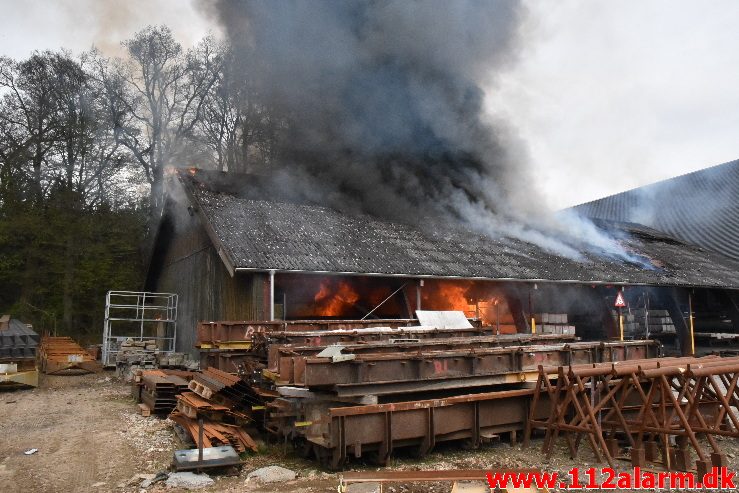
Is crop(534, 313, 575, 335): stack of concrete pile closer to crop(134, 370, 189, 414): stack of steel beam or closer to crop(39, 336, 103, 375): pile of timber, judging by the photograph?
crop(134, 370, 189, 414): stack of steel beam

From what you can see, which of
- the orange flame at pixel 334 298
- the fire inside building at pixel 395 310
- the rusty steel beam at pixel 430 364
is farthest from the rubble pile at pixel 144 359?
the rusty steel beam at pixel 430 364

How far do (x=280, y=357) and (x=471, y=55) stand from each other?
18913 mm

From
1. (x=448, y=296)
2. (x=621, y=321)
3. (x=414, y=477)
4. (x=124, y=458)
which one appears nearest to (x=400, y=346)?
(x=414, y=477)

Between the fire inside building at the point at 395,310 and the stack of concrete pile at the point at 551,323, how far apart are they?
5 centimetres

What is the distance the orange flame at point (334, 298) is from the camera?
16812 millimetres

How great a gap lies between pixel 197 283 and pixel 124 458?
407 inches

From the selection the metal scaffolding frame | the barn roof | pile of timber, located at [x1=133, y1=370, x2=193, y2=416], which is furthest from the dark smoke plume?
pile of timber, located at [x1=133, y1=370, x2=193, y2=416]

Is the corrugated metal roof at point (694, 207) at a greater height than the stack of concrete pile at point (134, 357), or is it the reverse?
the corrugated metal roof at point (694, 207)

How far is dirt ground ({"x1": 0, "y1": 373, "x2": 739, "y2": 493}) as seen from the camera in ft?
21.6

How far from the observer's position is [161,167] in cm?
2827

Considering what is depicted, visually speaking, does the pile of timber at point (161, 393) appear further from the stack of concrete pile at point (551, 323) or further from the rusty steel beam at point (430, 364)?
the stack of concrete pile at point (551, 323)

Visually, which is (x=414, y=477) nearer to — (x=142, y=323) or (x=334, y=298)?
(x=334, y=298)

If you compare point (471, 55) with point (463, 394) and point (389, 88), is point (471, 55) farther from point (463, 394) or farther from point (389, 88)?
point (463, 394)

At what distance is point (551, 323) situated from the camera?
19266 mm
